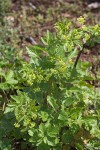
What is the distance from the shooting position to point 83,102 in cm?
350

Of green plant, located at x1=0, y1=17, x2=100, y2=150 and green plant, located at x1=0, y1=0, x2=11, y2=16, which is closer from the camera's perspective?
green plant, located at x1=0, y1=17, x2=100, y2=150

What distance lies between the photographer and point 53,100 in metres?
3.01

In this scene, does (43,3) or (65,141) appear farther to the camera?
(43,3)

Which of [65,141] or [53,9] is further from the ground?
[53,9]

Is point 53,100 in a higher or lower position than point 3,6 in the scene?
lower

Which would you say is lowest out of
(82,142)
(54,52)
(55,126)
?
(82,142)

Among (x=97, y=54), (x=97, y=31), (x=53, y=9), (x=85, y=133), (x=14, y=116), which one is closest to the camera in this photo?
(x=97, y=31)

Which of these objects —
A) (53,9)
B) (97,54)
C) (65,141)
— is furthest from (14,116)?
(53,9)

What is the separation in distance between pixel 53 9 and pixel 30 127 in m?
2.68

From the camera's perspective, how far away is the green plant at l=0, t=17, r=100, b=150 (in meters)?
2.89

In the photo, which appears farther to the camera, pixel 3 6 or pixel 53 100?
pixel 3 6

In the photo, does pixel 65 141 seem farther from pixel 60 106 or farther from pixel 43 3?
pixel 43 3

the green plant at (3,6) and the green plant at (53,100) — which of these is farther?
the green plant at (3,6)

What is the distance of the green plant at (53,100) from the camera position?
2.89 m
